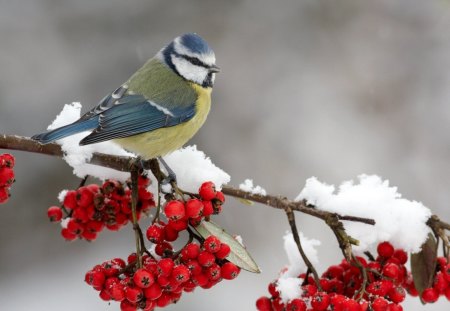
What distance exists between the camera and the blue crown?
2.45 meters

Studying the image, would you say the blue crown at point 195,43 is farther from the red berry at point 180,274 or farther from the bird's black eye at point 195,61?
the red berry at point 180,274

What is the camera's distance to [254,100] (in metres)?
4.96

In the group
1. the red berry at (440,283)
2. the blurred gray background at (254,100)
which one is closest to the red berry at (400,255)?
the red berry at (440,283)

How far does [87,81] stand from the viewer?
15.5ft

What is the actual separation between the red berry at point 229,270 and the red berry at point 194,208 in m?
0.15

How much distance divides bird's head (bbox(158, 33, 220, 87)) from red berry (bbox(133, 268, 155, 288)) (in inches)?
49.0

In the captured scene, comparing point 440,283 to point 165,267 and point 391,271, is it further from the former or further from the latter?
point 165,267

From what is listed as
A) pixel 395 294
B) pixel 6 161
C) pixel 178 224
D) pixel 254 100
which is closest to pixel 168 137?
pixel 6 161

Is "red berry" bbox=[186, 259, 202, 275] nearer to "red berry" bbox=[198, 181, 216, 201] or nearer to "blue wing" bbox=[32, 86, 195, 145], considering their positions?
"red berry" bbox=[198, 181, 216, 201]

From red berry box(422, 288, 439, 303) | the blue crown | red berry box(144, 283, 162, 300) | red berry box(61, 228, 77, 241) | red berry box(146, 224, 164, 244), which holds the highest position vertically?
the blue crown

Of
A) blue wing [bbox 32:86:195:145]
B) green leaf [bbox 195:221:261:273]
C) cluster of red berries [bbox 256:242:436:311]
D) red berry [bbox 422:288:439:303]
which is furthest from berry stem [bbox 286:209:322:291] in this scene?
blue wing [bbox 32:86:195:145]

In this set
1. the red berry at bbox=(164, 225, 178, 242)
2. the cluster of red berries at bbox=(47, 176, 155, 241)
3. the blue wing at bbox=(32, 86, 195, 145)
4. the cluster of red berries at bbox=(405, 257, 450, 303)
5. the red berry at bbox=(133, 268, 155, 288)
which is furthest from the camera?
the blue wing at bbox=(32, 86, 195, 145)

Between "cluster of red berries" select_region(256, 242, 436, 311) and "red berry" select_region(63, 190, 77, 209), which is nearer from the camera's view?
"cluster of red berries" select_region(256, 242, 436, 311)

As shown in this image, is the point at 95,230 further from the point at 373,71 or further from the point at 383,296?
the point at 373,71
